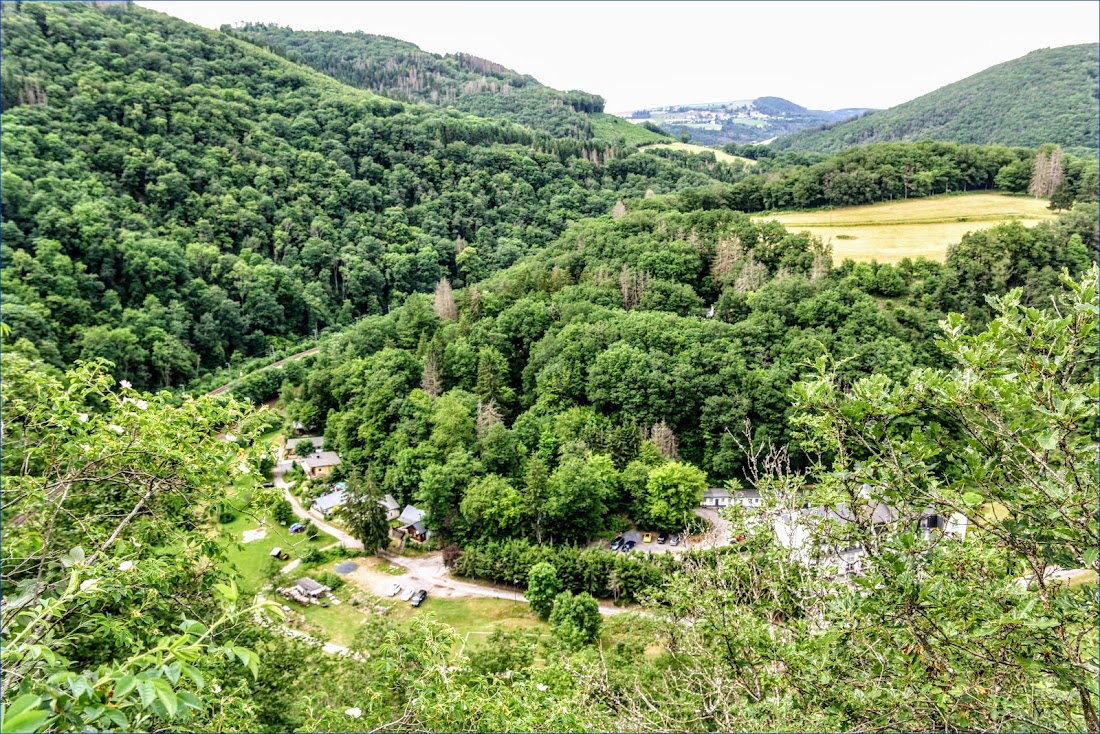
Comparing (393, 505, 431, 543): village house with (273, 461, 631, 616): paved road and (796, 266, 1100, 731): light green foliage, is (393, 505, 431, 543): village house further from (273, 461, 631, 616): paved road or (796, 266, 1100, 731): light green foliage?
(796, 266, 1100, 731): light green foliage

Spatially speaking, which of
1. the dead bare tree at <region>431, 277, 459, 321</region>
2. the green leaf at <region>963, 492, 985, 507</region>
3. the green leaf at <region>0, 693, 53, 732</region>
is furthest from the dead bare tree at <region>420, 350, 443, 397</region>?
the green leaf at <region>0, 693, 53, 732</region>

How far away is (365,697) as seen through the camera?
23.2 feet

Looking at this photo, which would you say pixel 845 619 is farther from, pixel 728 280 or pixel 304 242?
pixel 304 242

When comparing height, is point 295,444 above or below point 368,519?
below

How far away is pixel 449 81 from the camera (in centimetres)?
15438

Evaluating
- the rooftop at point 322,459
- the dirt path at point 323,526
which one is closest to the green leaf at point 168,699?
the dirt path at point 323,526

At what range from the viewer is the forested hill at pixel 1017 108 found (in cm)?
8100

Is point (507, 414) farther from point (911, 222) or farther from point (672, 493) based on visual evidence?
point (911, 222)

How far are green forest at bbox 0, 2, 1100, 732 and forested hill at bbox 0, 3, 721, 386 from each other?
0.48 m

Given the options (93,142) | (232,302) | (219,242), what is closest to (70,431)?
(232,302)

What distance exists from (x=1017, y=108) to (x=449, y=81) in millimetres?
127725

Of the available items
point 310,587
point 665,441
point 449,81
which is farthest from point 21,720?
point 449,81

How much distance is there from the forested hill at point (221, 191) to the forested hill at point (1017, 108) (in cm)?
4936

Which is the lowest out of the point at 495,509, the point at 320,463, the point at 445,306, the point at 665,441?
the point at 320,463
